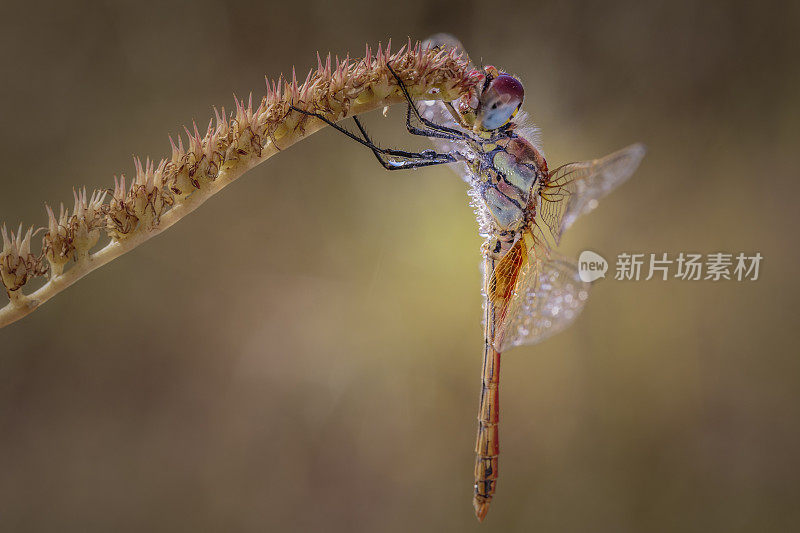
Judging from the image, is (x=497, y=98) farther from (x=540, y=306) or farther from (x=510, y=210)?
(x=540, y=306)

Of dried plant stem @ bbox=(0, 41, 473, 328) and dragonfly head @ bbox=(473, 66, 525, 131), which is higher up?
dragonfly head @ bbox=(473, 66, 525, 131)

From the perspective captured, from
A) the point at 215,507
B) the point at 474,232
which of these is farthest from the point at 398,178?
the point at 215,507

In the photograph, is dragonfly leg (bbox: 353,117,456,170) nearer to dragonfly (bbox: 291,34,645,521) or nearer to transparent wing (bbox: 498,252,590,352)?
dragonfly (bbox: 291,34,645,521)

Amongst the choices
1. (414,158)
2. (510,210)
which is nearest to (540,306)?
(510,210)

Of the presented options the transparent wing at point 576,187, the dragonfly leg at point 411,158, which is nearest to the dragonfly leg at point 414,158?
the dragonfly leg at point 411,158

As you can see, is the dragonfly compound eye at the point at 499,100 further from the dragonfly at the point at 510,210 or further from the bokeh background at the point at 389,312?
the bokeh background at the point at 389,312

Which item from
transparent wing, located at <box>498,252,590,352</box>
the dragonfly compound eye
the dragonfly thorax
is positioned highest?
the dragonfly compound eye

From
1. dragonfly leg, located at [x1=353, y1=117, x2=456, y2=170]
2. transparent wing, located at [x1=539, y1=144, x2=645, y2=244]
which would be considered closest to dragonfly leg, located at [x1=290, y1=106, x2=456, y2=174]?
dragonfly leg, located at [x1=353, y1=117, x2=456, y2=170]
